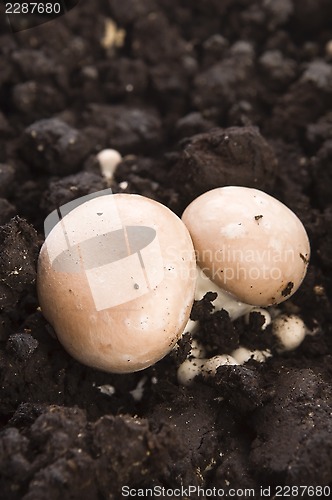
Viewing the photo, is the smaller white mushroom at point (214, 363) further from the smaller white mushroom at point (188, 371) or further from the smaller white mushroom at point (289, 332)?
the smaller white mushroom at point (289, 332)

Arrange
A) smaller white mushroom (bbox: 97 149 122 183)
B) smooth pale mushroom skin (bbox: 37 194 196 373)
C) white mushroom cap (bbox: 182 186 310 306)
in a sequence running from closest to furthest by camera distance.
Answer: smooth pale mushroom skin (bbox: 37 194 196 373) → white mushroom cap (bbox: 182 186 310 306) → smaller white mushroom (bbox: 97 149 122 183)

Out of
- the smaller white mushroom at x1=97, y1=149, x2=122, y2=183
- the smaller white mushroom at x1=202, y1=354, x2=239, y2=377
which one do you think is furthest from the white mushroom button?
the smaller white mushroom at x1=97, y1=149, x2=122, y2=183

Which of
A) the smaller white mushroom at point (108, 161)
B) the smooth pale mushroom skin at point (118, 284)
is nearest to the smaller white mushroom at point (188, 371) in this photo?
the smooth pale mushroom skin at point (118, 284)

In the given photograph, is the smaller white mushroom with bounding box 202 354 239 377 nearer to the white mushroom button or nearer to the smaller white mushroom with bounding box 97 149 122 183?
the white mushroom button

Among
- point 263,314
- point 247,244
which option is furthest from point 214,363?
point 247,244

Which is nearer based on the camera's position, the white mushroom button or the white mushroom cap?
the white mushroom cap

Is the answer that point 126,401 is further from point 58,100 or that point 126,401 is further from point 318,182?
point 58,100
